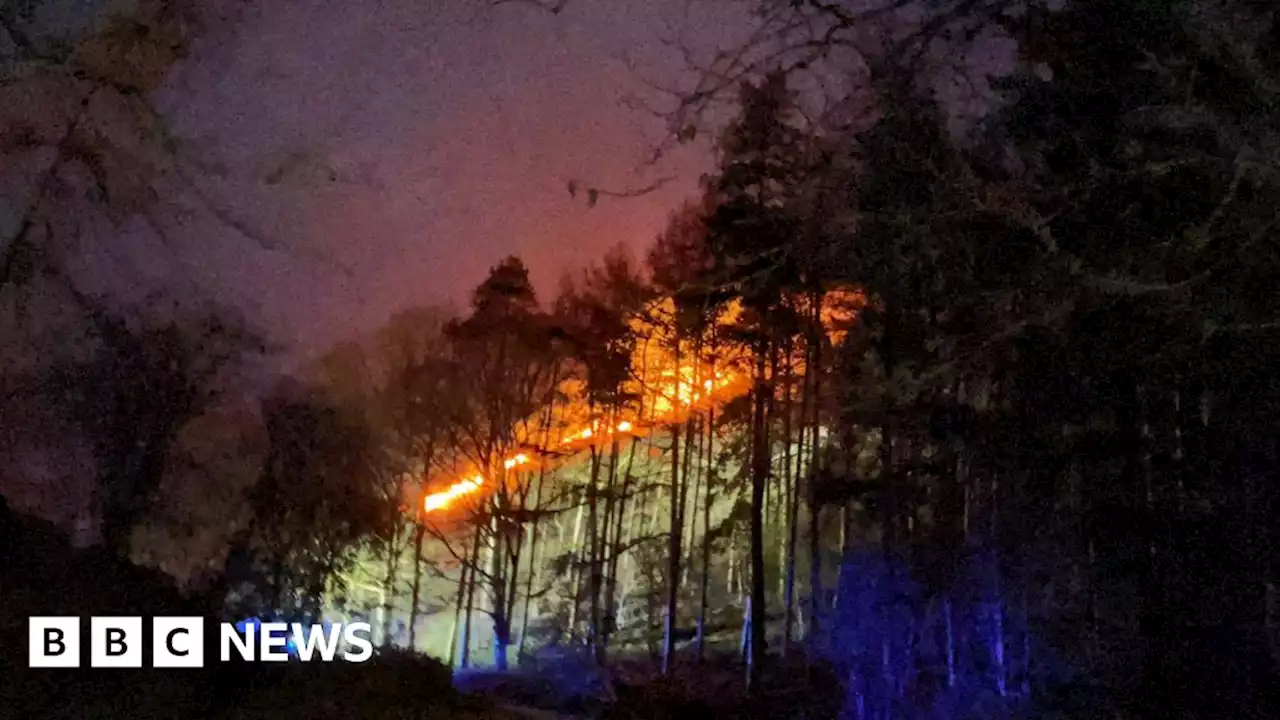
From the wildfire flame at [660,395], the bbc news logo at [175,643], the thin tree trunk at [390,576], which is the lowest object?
the bbc news logo at [175,643]

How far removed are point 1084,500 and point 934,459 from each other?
121 cm

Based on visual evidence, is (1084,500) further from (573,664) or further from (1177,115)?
(573,664)

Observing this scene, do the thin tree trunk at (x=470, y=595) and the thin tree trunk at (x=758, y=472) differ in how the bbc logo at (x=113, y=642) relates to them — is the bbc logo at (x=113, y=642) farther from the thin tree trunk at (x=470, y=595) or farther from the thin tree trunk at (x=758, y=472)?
the thin tree trunk at (x=758, y=472)

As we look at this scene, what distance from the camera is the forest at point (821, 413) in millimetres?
3328

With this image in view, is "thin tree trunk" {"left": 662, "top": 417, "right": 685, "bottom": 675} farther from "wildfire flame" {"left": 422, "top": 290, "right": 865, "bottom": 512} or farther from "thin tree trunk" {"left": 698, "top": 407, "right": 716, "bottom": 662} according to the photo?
"wildfire flame" {"left": 422, "top": 290, "right": 865, "bottom": 512}

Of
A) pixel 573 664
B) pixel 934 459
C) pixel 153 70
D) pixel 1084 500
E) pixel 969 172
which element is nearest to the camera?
pixel 969 172

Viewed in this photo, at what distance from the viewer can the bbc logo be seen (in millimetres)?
5402

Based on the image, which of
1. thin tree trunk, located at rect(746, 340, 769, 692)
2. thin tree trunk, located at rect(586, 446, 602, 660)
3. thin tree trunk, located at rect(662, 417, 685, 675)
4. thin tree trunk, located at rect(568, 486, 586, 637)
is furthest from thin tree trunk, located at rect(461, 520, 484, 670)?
thin tree trunk, located at rect(746, 340, 769, 692)

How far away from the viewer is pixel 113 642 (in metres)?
5.54

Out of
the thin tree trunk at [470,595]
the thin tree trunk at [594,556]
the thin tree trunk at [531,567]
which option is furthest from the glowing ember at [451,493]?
the thin tree trunk at [594,556]

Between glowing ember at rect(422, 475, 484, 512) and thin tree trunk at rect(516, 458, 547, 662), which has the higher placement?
glowing ember at rect(422, 475, 484, 512)

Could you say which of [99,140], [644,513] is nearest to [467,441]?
[644,513]

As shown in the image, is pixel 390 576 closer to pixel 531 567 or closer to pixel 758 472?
pixel 531 567

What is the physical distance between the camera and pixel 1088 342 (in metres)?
5.26
